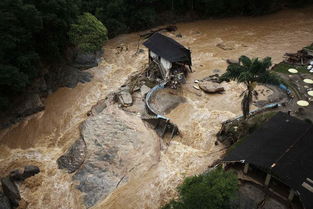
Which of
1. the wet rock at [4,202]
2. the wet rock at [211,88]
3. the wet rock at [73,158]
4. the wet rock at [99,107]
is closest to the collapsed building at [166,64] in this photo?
the wet rock at [211,88]

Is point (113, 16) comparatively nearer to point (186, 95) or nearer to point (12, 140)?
point (186, 95)

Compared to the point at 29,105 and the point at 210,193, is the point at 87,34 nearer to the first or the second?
the point at 29,105

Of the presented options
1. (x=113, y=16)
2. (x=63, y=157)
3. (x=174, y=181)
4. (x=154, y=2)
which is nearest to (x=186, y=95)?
(x=174, y=181)

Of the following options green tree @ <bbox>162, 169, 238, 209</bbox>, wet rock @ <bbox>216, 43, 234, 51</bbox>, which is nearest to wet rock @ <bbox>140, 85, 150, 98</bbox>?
wet rock @ <bbox>216, 43, 234, 51</bbox>

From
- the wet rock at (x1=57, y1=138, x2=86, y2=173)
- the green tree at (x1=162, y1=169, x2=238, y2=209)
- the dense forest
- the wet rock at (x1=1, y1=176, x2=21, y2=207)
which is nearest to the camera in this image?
the green tree at (x1=162, y1=169, x2=238, y2=209)

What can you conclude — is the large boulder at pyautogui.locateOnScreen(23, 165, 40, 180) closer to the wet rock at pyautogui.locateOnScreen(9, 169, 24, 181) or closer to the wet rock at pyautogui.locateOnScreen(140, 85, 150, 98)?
the wet rock at pyautogui.locateOnScreen(9, 169, 24, 181)

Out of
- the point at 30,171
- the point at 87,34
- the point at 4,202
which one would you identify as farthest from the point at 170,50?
the point at 4,202

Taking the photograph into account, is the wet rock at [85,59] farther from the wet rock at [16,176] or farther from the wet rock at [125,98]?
the wet rock at [16,176]

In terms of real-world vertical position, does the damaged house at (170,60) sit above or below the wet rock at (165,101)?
above
